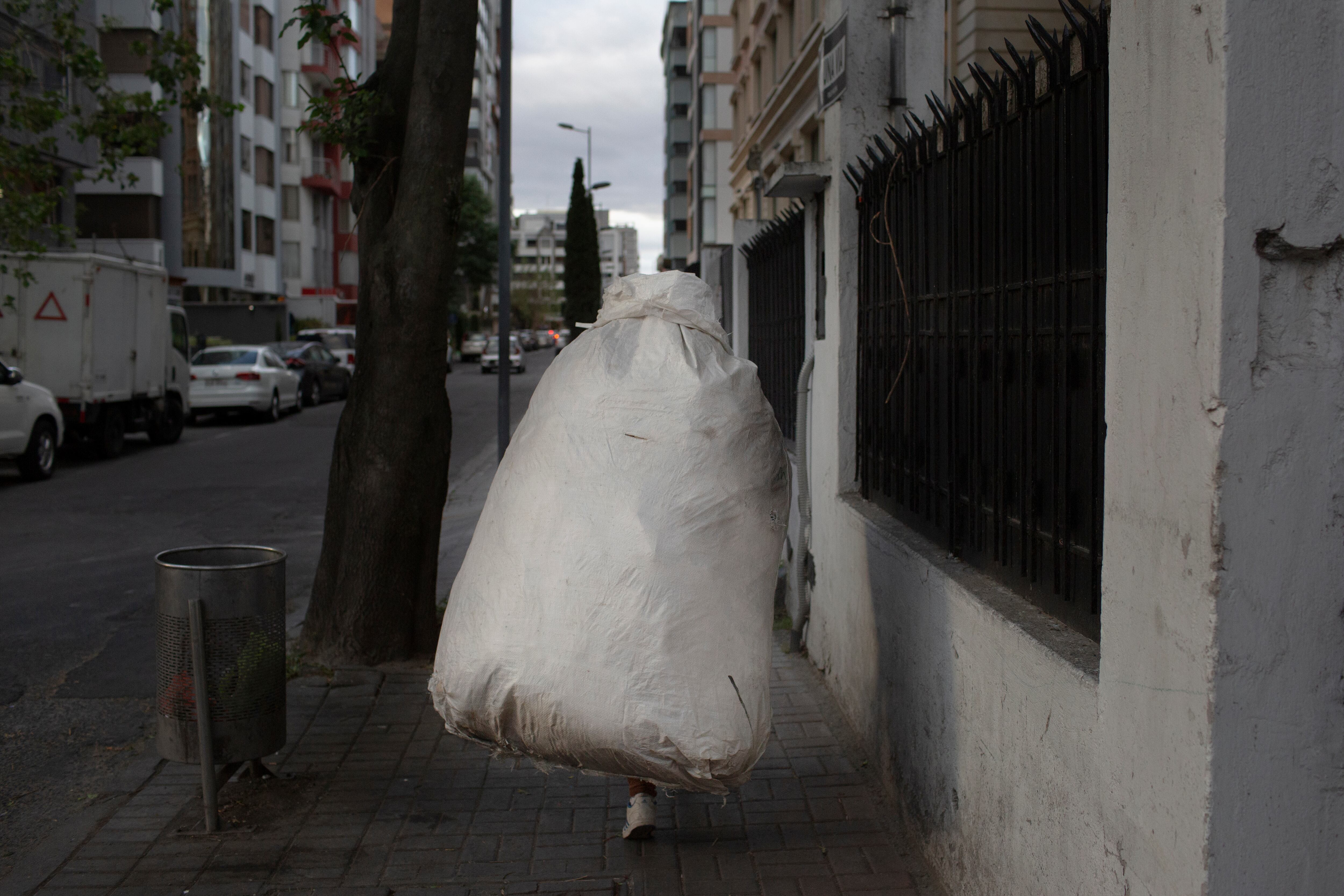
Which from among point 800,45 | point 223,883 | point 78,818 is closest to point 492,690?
point 223,883

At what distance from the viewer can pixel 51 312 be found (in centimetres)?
1652

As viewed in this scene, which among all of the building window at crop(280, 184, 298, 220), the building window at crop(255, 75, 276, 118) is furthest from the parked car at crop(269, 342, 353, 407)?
the building window at crop(280, 184, 298, 220)

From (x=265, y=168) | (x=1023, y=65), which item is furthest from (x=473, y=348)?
(x=1023, y=65)

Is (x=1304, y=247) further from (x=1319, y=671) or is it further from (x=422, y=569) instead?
(x=422, y=569)

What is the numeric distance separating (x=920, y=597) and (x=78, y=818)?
3.18 m

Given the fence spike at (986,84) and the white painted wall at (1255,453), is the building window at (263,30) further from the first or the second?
the white painted wall at (1255,453)

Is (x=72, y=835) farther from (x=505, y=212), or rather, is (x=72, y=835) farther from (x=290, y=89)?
(x=290, y=89)

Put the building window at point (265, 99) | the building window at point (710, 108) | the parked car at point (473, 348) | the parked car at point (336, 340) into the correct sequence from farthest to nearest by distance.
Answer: the parked car at point (473, 348)
the building window at point (710, 108)
the building window at point (265, 99)
the parked car at point (336, 340)

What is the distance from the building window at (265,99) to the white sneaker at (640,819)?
4821 cm

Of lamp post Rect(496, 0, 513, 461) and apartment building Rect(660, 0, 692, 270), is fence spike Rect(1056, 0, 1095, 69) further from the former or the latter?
apartment building Rect(660, 0, 692, 270)

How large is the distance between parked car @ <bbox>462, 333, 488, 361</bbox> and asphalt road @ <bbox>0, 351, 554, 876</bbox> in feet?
142

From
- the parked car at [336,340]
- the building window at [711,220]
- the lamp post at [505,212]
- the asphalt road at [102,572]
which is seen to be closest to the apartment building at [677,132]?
the building window at [711,220]

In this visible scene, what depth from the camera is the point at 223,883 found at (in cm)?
395

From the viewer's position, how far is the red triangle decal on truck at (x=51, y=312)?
→ 54.0 feet
